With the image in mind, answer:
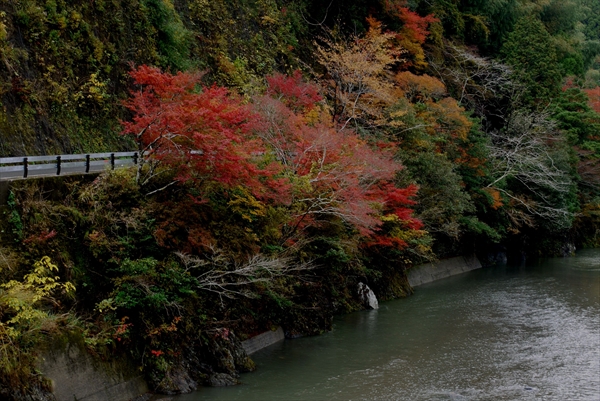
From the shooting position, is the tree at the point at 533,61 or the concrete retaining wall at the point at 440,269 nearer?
the concrete retaining wall at the point at 440,269

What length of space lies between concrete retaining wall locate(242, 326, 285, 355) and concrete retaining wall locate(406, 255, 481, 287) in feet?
40.2

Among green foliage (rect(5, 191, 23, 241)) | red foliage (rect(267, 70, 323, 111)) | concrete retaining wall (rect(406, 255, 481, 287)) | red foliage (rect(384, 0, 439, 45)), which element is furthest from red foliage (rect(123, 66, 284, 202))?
red foliage (rect(384, 0, 439, 45))

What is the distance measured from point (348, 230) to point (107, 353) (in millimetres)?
11646

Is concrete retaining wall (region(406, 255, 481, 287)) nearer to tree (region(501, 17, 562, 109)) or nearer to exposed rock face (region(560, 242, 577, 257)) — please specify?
exposed rock face (region(560, 242, 577, 257))

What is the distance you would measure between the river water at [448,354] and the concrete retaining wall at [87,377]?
1.25 metres

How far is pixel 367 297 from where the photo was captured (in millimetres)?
27484

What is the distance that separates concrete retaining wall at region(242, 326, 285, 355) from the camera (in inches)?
805

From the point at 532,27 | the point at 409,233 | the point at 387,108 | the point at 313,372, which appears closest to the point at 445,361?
the point at 313,372

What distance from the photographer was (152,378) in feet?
53.7

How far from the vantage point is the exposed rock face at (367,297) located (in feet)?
89.9

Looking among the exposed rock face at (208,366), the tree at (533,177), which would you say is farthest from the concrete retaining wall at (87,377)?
the tree at (533,177)

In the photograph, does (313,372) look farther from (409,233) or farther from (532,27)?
(532,27)

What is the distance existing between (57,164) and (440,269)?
23.5 metres

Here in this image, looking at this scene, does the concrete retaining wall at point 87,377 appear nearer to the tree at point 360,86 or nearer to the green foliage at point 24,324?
the green foliage at point 24,324
